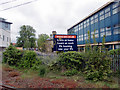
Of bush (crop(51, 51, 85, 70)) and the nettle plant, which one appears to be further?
bush (crop(51, 51, 85, 70))

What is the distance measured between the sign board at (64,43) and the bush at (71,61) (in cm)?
182

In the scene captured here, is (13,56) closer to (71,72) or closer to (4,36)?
(71,72)

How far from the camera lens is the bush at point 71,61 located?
6.33 meters

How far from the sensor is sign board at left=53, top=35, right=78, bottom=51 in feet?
27.5

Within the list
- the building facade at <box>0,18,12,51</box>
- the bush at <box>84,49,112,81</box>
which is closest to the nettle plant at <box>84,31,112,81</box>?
the bush at <box>84,49,112,81</box>

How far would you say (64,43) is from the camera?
852 centimetres

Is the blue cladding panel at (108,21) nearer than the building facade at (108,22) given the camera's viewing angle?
No

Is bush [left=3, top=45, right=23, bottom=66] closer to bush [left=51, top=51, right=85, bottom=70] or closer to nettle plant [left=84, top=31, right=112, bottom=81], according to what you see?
bush [left=51, top=51, right=85, bottom=70]

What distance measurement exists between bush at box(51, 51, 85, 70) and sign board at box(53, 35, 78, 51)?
1.82 m

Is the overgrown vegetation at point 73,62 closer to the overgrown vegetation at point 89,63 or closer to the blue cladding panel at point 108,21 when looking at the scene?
the overgrown vegetation at point 89,63

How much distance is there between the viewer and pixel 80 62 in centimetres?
620

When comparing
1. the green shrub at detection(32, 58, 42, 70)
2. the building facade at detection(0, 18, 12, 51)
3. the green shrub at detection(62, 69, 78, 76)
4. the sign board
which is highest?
the building facade at detection(0, 18, 12, 51)

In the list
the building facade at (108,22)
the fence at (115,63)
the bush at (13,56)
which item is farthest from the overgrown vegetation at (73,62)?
the building facade at (108,22)

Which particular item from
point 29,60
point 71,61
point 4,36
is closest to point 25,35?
point 4,36
